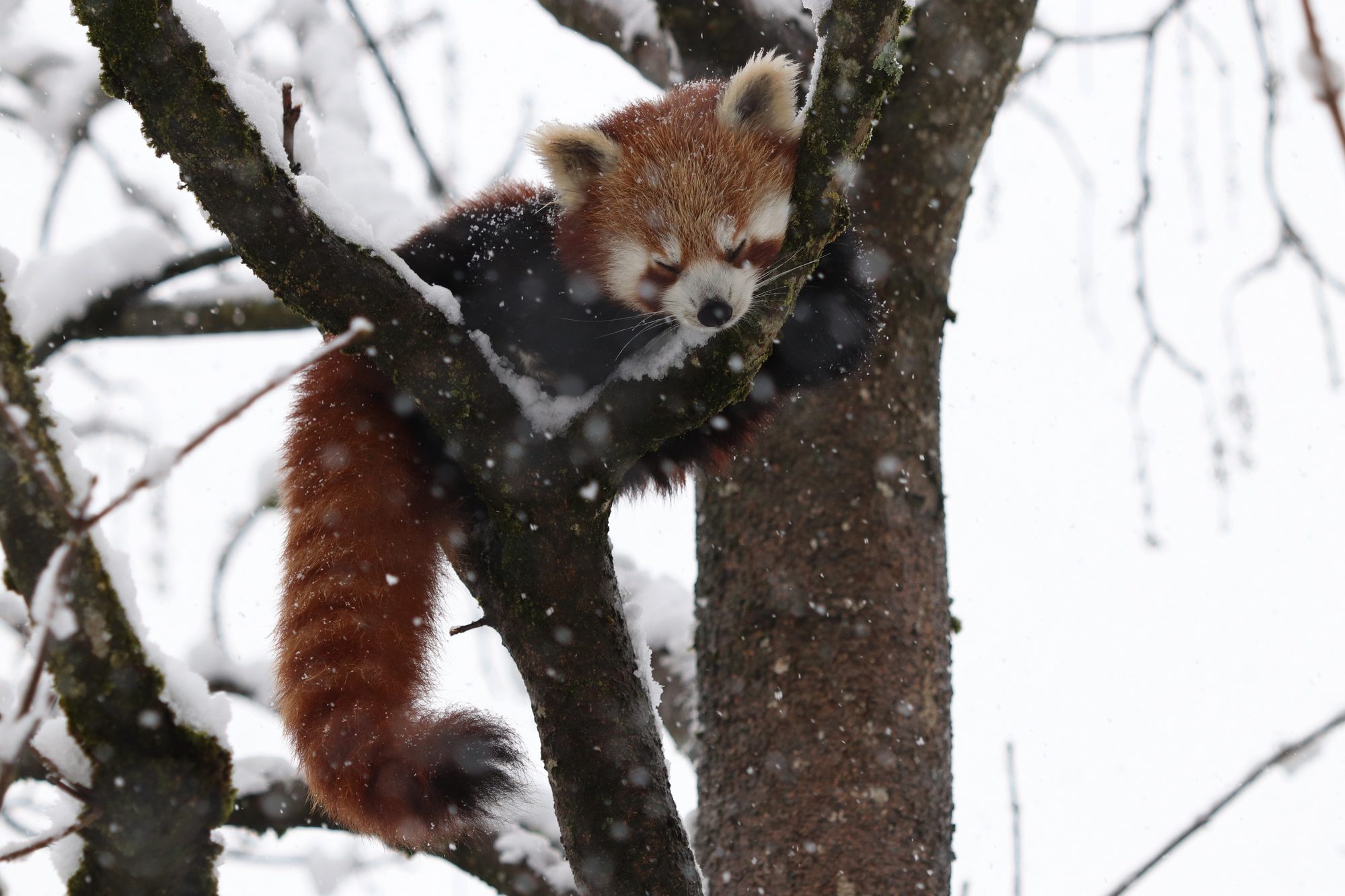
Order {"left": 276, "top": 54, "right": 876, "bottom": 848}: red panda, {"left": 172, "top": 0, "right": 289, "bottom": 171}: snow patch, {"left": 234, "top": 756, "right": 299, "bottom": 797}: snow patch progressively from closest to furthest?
{"left": 172, "top": 0, "right": 289, "bottom": 171}: snow patch → {"left": 276, "top": 54, "right": 876, "bottom": 848}: red panda → {"left": 234, "top": 756, "right": 299, "bottom": 797}: snow patch

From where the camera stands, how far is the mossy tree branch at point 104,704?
49.5 inches

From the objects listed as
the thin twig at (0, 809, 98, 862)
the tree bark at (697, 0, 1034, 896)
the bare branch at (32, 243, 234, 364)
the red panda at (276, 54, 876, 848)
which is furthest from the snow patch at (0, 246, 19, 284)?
the bare branch at (32, 243, 234, 364)

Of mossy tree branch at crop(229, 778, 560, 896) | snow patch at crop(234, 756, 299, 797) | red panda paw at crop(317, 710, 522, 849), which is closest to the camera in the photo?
red panda paw at crop(317, 710, 522, 849)

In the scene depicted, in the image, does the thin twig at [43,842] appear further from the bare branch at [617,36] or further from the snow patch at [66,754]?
the bare branch at [617,36]

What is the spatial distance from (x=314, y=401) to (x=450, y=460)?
0.51 meters

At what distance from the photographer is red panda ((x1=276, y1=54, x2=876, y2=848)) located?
7.49 feet

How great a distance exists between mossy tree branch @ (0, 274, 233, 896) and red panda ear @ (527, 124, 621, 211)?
193cm

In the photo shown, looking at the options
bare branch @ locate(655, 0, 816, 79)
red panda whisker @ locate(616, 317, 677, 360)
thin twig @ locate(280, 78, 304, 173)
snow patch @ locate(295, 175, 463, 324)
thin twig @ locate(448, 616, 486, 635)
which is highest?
bare branch @ locate(655, 0, 816, 79)

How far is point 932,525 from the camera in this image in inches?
116

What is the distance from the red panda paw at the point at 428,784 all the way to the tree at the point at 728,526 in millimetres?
210

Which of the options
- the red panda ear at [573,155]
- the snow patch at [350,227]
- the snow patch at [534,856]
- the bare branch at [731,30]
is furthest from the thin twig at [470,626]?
the bare branch at [731,30]

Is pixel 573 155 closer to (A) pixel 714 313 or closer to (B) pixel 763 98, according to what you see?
(B) pixel 763 98

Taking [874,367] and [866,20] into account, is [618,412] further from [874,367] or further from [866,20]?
[874,367]

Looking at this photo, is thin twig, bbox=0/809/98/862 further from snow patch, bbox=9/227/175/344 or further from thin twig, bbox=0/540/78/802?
snow patch, bbox=9/227/175/344
